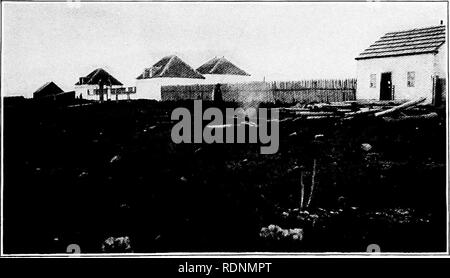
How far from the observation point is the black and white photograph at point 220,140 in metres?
4.10

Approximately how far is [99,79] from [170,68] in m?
0.70

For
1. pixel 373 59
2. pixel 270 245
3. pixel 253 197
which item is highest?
pixel 373 59

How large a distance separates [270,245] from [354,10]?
7.58 ft

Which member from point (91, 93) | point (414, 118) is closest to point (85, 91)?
point (91, 93)

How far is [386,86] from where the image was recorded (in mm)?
4387

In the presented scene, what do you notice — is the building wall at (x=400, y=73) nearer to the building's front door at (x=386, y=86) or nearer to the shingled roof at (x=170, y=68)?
the building's front door at (x=386, y=86)

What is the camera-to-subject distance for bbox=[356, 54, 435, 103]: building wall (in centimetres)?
421

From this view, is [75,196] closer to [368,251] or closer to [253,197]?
[253,197]

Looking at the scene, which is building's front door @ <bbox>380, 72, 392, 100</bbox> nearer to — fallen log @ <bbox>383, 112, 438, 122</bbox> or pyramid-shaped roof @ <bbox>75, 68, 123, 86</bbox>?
fallen log @ <bbox>383, 112, 438, 122</bbox>

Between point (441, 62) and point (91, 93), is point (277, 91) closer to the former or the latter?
point (441, 62)

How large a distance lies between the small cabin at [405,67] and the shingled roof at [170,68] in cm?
164

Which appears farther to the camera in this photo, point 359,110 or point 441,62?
point 359,110

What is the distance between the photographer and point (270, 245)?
4086mm
